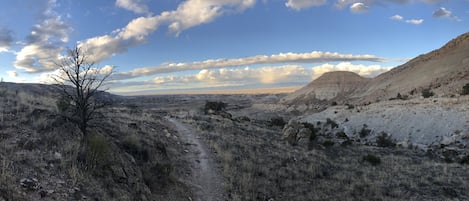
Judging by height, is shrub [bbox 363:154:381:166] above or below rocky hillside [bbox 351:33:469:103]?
below

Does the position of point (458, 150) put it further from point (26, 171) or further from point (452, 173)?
point (26, 171)

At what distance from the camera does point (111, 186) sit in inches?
345

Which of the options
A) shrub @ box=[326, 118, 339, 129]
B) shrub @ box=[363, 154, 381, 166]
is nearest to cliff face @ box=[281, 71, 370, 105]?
shrub @ box=[326, 118, 339, 129]

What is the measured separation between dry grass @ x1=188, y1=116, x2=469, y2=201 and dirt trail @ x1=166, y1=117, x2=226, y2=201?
39 cm

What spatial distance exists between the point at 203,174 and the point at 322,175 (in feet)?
17.6

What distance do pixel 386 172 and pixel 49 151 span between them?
552 inches

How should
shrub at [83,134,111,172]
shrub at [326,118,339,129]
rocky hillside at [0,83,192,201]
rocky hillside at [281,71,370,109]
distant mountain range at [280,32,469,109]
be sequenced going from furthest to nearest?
rocky hillside at [281,71,370,109]
distant mountain range at [280,32,469,109]
shrub at [326,118,339,129]
shrub at [83,134,111,172]
rocky hillside at [0,83,192,201]

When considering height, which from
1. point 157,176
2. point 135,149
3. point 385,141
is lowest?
point 385,141

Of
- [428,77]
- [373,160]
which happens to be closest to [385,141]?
[373,160]

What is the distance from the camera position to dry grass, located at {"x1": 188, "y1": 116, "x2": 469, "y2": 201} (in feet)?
41.7

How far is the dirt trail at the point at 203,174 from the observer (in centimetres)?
1143

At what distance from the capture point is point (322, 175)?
15.4 meters

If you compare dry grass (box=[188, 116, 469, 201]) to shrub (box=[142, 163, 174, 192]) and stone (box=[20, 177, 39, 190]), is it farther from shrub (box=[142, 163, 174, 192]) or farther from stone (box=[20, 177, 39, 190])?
stone (box=[20, 177, 39, 190])

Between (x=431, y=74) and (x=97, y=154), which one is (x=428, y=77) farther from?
(x=97, y=154)
